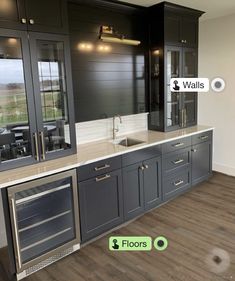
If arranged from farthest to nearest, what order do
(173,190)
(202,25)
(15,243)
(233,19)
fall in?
(202,25), (233,19), (173,190), (15,243)

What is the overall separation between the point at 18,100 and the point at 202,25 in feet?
11.0

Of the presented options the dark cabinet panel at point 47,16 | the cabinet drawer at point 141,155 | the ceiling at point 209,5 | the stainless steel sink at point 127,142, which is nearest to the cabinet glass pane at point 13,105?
the dark cabinet panel at point 47,16

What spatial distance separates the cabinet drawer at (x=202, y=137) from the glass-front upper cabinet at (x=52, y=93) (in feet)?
6.09

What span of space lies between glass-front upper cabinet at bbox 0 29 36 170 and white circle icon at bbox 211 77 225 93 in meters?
3.07

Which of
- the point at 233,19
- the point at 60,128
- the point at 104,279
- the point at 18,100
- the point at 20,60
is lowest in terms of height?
the point at 104,279

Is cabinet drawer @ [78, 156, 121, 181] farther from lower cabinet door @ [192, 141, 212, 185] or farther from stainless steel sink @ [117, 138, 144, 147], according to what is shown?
lower cabinet door @ [192, 141, 212, 185]

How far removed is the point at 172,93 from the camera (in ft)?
12.3

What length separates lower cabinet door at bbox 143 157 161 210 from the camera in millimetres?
3098

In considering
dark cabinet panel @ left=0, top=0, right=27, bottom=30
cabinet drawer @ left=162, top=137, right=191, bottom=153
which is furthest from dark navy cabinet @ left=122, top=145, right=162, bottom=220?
dark cabinet panel @ left=0, top=0, right=27, bottom=30

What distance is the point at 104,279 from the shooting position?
2188 millimetres

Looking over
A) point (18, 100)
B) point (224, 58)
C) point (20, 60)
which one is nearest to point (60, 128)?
point (18, 100)

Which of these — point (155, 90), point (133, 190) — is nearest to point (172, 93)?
point (155, 90)

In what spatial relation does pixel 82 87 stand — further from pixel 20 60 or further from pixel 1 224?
pixel 1 224

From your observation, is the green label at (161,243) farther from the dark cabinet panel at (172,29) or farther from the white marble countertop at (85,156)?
the dark cabinet panel at (172,29)
